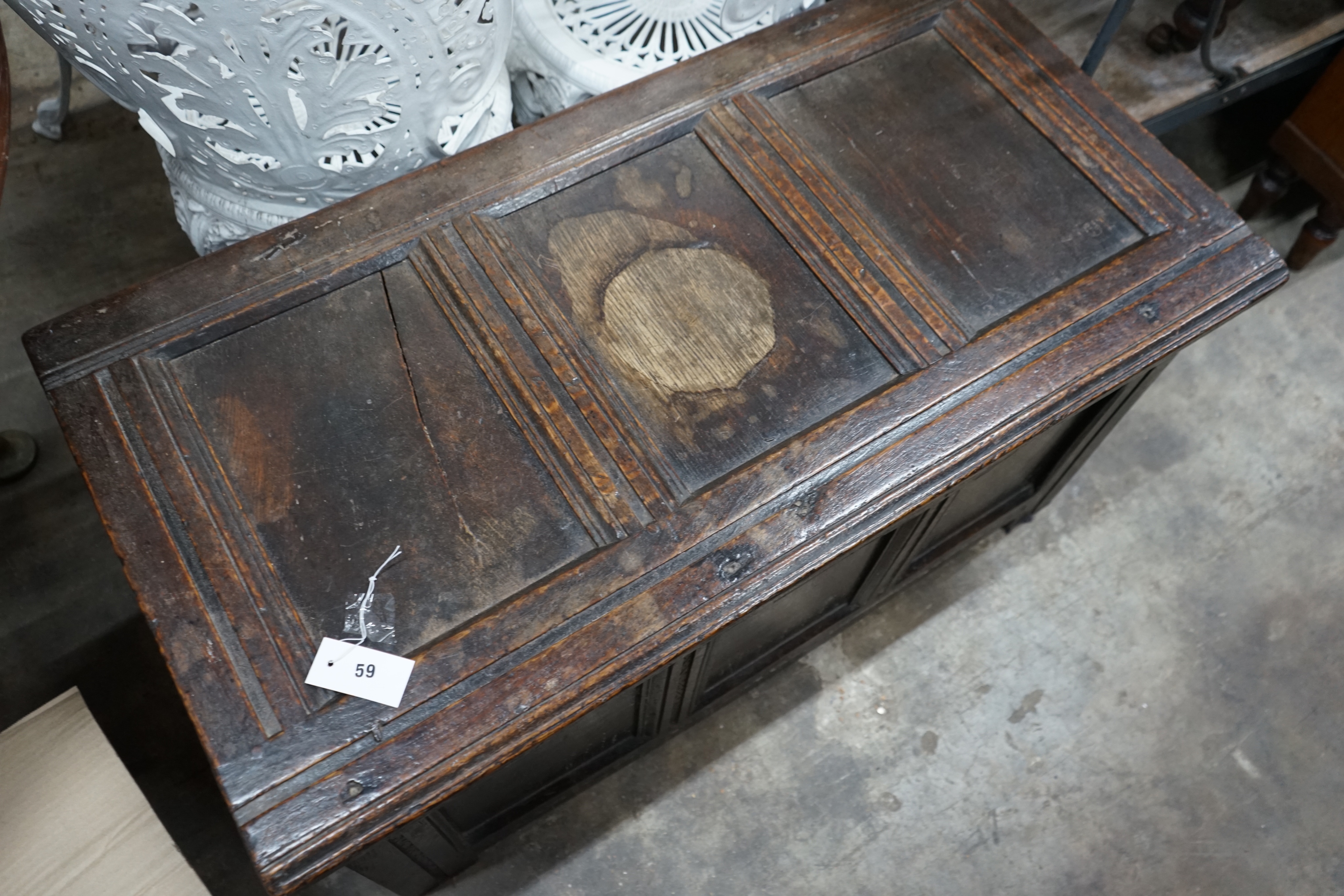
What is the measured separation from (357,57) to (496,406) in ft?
1.74

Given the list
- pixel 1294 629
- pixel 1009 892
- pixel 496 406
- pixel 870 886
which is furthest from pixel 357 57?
pixel 1294 629

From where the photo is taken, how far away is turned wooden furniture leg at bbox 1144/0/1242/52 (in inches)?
74.0

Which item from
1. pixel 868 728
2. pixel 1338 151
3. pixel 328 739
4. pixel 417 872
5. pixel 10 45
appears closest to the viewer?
pixel 328 739

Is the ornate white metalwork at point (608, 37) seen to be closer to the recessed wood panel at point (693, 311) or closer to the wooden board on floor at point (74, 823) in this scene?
the recessed wood panel at point (693, 311)

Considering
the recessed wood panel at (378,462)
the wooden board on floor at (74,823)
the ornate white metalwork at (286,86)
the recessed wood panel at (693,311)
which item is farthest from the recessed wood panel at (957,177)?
the wooden board on floor at (74,823)

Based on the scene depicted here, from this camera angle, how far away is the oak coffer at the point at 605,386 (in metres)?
1.11

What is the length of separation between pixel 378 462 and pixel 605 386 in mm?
306

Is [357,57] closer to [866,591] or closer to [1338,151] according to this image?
→ [866,591]

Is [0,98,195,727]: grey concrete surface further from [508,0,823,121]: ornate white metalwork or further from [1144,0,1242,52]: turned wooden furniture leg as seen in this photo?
[1144,0,1242,52]: turned wooden furniture leg

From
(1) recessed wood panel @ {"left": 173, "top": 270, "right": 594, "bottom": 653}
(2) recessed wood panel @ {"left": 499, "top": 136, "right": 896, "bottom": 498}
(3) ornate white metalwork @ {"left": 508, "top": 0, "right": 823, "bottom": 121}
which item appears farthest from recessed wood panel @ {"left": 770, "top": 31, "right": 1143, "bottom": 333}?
(1) recessed wood panel @ {"left": 173, "top": 270, "right": 594, "bottom": 653}

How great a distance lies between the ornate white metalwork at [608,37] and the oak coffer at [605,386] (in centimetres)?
25

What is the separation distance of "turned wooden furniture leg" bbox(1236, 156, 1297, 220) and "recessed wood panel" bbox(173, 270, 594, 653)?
1.98 meters

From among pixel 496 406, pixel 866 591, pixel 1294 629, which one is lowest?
pixel 1294 629

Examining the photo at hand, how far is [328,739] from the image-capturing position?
1053 millimetres
